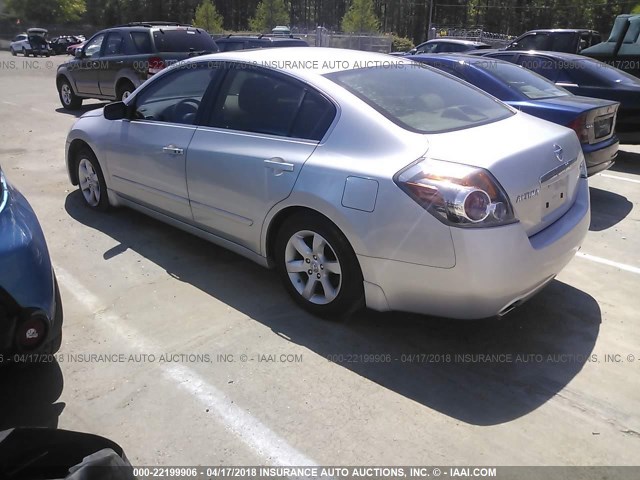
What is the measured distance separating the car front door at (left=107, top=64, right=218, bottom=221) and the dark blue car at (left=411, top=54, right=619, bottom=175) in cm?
345

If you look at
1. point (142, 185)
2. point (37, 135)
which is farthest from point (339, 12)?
point (142, 185)

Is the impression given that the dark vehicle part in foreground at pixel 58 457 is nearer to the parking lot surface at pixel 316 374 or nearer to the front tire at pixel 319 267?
the parking lot surface at pixel 316 374

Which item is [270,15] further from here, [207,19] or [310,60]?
[310,60]

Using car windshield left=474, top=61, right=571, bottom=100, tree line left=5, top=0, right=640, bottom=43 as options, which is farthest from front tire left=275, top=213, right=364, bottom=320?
tree line left=5, top=0, right=640, bottom=43

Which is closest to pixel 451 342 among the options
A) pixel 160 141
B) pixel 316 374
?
pixel 316 374

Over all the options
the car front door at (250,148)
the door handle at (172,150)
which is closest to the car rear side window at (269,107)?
the car front door at (250,148)

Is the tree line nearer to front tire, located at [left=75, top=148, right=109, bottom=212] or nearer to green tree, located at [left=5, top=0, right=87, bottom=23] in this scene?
green tree, located at [left=5, top=0, right=87, bottom=23]

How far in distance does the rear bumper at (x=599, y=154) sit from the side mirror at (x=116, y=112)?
177 inches

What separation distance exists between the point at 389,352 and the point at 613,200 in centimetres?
436

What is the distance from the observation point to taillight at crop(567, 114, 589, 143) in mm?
5664

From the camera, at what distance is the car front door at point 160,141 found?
4.29 metres

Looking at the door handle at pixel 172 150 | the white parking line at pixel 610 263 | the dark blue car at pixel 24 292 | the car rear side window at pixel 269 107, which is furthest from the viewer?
the white parking line at pixel 610 263

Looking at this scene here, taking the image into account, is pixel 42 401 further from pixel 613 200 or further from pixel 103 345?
pixel 613 200

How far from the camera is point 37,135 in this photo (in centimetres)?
945
